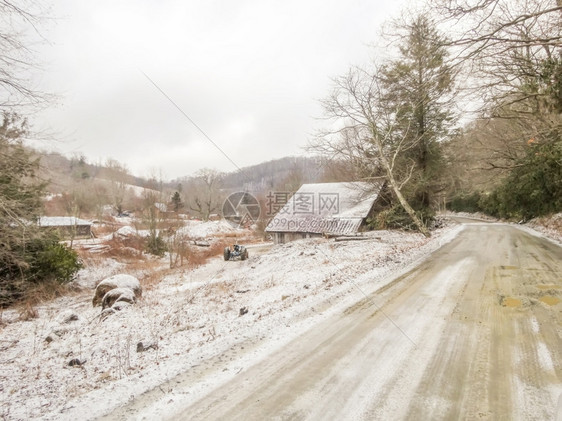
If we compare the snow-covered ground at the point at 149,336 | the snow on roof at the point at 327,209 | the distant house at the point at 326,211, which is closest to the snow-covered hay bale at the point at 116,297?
the snow-covered ground at the point at 149,336

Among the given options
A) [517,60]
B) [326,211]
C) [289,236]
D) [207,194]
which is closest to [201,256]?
[289,236]

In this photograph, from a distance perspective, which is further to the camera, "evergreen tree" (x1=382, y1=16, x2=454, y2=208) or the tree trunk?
"evergreen tree" (x1=382, y1=16, x2=454, y2=208)

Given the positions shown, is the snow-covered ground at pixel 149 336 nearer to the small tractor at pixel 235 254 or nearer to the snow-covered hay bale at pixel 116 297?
the snow-covered hay bale at pixel 116 297

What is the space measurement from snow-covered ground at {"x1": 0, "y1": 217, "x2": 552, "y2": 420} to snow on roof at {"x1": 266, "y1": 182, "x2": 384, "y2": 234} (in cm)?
858

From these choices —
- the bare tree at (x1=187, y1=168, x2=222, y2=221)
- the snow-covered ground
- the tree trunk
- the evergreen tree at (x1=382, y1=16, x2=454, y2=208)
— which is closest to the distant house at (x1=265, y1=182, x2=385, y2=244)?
the evergreen tree at (x1=382, y1=16, x2=454, y2=208)

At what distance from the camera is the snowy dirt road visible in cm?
282

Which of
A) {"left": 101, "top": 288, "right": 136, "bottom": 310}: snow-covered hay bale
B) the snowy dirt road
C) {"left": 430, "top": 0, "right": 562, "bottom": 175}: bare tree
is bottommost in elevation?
{"left": 101, "top": 288, "right": 136, "bottom": 310}: snow-covered hay bale

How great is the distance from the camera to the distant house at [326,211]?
72.3 ft

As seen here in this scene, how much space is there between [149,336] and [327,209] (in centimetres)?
2042

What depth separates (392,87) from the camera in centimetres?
2105

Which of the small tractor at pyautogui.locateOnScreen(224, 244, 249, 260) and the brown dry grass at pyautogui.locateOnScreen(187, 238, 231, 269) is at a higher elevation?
the small tractor at pyautogui.locateOnScreen(224, 244, 249, 260)

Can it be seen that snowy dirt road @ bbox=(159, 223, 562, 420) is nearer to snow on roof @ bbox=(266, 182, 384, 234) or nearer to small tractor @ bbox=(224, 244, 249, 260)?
snow on roof @ bbox=(266, 182, 384, 234)

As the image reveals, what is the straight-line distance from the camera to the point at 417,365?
3.57 metres

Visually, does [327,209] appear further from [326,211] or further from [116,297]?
[116,297]
